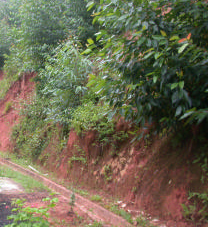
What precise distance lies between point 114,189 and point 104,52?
11.8 ft

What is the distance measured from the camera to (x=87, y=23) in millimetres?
12570

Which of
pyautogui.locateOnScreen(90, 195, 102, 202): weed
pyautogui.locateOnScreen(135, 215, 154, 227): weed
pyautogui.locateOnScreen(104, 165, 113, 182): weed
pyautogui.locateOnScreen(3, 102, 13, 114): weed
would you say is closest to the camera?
pyautogui.locateOnScreen(135, 215, 154, 227): weed

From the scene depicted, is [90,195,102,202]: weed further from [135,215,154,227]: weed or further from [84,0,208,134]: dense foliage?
[84,0,208,134]: dense foliage

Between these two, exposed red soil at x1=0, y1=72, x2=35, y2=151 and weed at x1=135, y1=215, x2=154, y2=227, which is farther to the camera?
exposed red soil at x1=0, y1=72, x2=35, y2=151

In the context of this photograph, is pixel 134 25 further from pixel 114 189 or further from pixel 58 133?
pixel 58 133

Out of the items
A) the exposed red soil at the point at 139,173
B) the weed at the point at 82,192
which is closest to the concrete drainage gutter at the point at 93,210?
the weed at the point at 82,192

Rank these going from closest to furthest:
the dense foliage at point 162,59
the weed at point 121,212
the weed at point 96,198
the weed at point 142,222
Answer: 1. the dense foliage at point 162,59
2. the weed at point 142,222
3. the weed at point 121,212
4. the weed at point 96,198

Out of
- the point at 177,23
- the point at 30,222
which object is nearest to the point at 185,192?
the point at 30,222

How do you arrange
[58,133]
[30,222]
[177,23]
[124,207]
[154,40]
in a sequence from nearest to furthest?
[30,222]
[154,40]
[177,23]
[124,207]
[58,133]

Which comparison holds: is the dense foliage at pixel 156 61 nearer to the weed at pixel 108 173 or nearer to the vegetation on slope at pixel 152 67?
the vegetation on slope at pixel 152 67

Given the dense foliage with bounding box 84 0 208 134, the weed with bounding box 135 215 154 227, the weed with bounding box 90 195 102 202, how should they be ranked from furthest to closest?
the weed with bounding box 90 195 102 202
the weed with bounding box 135 215 154 227
the dense foliage with bounding box 84 0 208 134

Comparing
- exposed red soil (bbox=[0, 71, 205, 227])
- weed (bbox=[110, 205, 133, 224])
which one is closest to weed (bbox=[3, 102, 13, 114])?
exposed red soil (bbox=[0, 71, 205, 227])

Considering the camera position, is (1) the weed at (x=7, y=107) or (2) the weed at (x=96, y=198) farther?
Answer: (1) the weed at (x=7, y=107)

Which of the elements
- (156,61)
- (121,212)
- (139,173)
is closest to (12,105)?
(139,173)
